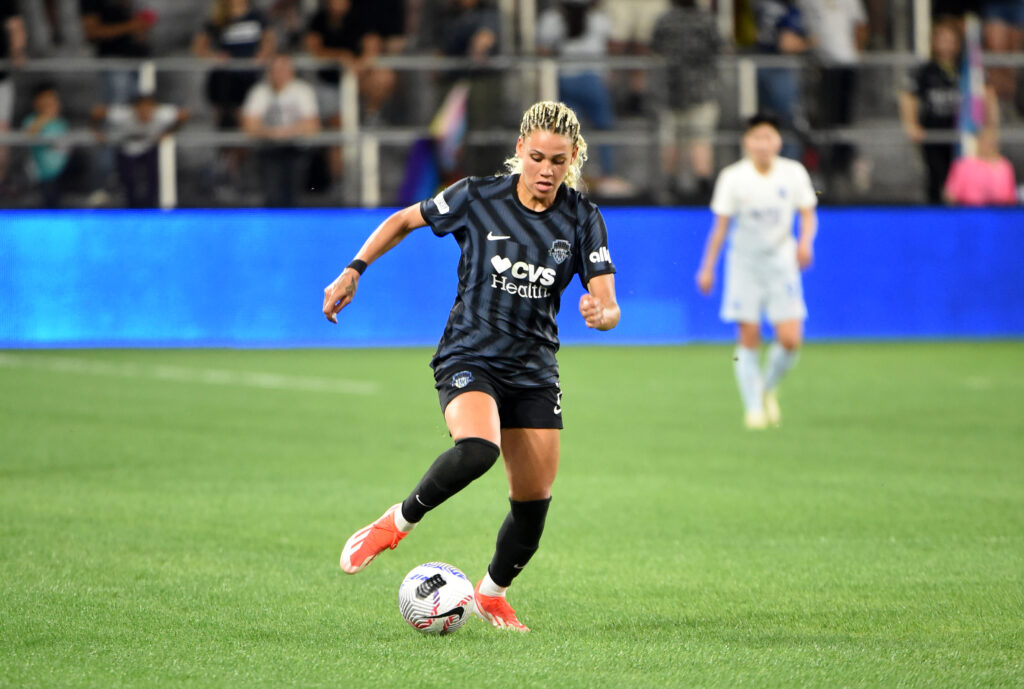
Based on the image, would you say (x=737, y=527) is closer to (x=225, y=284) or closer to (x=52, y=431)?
(x=52, y=431)

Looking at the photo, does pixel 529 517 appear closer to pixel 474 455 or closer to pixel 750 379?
pixel 474 455

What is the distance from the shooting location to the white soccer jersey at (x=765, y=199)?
12.1m

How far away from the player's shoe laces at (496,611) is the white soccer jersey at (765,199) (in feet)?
22.5

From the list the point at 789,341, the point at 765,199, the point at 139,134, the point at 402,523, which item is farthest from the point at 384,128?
the point at 402,523

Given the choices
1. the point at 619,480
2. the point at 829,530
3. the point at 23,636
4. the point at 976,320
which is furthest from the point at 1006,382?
the point at 23,636

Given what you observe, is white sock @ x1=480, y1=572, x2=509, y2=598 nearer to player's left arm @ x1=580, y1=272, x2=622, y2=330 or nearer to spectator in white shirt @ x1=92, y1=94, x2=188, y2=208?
player's left arm @ x1=580, y1=272, x2=622, y2=330

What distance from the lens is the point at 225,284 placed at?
1752cm

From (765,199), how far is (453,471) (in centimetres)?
737

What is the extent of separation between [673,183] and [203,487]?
34.4 feet

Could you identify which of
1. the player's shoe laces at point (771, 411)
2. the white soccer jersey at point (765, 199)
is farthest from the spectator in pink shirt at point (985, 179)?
the player's shoe laces at point (771, 411)

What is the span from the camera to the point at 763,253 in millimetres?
12172

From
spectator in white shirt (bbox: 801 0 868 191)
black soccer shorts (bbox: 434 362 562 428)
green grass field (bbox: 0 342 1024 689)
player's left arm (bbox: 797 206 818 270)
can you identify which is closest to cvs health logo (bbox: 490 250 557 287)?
black soccer shorts (bbox: 434 362 562 428)

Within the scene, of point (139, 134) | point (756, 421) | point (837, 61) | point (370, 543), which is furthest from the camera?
point (837, 61)

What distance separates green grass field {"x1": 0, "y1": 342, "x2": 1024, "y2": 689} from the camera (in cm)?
501
